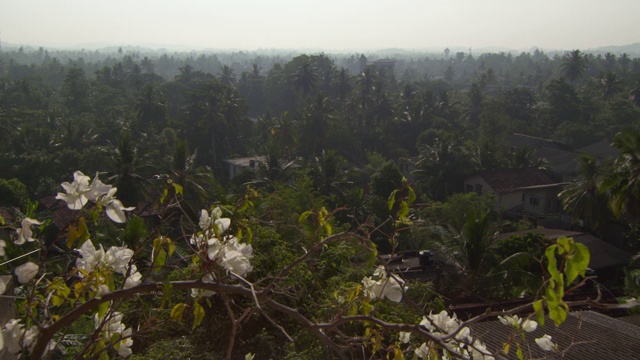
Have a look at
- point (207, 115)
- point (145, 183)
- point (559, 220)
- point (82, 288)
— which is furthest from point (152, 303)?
point (207, 115)

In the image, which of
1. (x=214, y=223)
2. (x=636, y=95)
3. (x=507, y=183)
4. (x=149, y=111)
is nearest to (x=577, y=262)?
(x=214, y=223)

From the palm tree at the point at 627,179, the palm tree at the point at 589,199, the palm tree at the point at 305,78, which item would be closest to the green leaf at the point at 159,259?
the palm tree at the point at 627,179

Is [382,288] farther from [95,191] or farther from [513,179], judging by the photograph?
[513,179]

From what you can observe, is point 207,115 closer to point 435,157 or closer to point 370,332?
point 435,157

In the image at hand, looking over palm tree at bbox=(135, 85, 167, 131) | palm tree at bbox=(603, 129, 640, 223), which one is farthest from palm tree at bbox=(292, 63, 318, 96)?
palm tree at bbox=(603, 129, 640, 223)

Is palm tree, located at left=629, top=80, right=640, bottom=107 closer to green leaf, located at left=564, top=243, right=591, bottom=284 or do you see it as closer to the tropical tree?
the tropical tree

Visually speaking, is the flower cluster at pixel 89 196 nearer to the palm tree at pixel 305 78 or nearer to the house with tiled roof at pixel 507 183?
the house with tiled roof at pixel 507 183

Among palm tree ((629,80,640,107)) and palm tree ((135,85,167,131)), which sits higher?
palm tree ((629,80,640,107))
